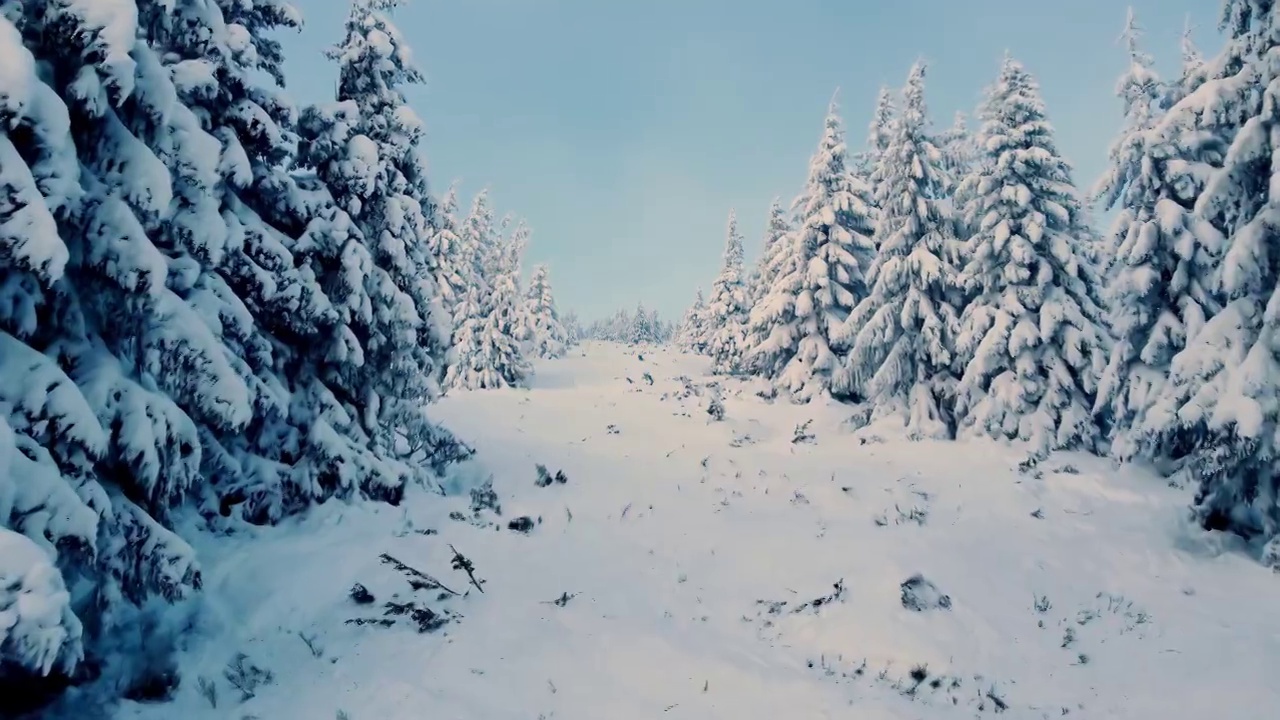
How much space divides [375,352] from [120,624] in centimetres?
702

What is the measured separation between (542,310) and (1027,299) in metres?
47.8

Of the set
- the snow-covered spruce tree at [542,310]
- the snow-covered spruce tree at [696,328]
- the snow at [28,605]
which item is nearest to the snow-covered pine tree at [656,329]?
the snow-covered spruce tree at [696,328]

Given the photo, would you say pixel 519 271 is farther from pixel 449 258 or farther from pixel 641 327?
pixel 641 327

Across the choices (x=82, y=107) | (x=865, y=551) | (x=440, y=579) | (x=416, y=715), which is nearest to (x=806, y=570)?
(x=865, y=551)

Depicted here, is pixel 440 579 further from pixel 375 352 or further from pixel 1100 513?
pixel 1100 513

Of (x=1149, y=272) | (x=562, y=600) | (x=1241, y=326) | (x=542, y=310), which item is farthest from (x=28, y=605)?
(x=542, y=310)

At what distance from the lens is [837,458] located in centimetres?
1955

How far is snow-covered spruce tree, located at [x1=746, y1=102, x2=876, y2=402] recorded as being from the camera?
28859 mm

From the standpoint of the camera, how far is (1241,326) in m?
11.4

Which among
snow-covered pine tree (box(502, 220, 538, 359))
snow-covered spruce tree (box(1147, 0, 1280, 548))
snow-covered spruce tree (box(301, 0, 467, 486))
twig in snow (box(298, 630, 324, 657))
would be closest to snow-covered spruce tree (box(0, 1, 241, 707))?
twig in snow (box(298, 630, 324, 657))

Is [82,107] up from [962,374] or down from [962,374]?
up

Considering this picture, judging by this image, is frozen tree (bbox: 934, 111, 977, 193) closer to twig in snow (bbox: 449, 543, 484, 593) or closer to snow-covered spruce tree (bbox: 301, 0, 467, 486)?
snow-covered spruce tree (bbox: 301, 0, 467, 486)

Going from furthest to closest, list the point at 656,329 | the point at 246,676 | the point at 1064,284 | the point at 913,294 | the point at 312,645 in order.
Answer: the point at 656,329
the point at 913,294
the point at 1064,284
the point at 312,645
the point at 246,676

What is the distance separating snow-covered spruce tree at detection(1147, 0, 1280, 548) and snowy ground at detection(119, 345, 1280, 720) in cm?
109
